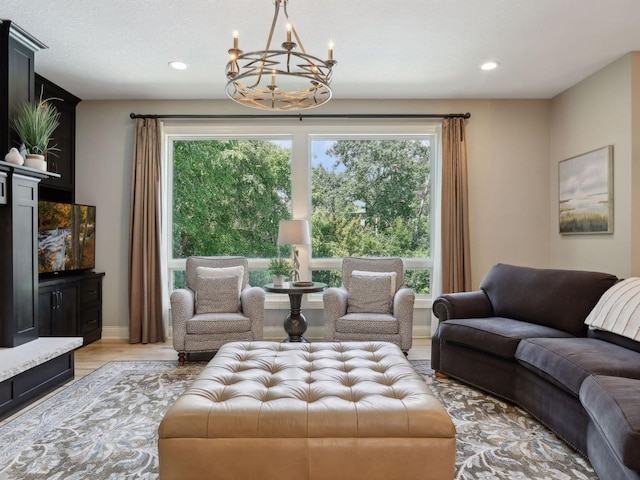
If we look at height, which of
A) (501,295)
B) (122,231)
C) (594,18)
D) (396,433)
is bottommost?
(396,433)

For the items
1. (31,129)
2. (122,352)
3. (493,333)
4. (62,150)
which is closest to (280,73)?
(493,333)

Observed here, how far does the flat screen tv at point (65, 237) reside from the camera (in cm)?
396

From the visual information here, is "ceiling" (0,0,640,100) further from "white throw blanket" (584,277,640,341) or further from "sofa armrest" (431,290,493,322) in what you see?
"sofa armrest" (431,290,493,322)

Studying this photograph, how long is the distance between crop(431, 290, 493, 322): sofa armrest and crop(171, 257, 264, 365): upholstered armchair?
1.59m

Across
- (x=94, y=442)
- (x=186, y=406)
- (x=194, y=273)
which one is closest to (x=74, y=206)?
(x=194, y=273)

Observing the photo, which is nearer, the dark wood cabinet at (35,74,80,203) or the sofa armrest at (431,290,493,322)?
the sofa armrest at (431,290,493,322)

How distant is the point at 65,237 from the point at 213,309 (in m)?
1.70

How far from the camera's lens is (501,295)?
139 inches

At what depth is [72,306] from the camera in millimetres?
4258

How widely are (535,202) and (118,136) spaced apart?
483 centimetres

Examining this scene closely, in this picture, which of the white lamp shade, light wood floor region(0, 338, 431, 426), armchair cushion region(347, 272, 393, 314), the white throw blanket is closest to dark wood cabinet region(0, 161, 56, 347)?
light wood floor region(0, 338, 431, 426)

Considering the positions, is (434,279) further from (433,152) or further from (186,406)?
(186,406)

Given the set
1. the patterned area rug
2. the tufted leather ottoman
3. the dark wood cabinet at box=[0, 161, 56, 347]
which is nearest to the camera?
the tufted leather ottoman

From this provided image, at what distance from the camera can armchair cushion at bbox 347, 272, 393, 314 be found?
4109mm
